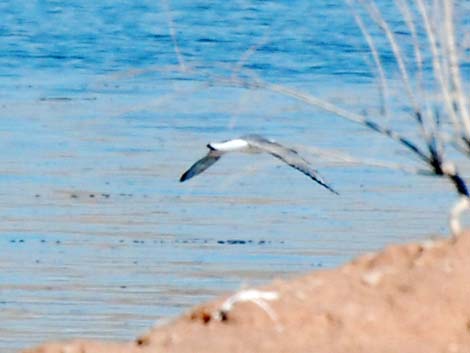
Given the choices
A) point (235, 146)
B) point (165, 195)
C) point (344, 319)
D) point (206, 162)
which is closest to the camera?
point (344, 319)

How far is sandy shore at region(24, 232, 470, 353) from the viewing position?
15.4 feet

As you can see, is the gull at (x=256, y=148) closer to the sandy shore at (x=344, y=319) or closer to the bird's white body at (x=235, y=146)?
the bird's white body at (x=235, y=146)

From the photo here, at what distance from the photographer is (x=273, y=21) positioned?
69.6 feet

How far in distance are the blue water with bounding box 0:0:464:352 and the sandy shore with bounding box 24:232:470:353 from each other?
1074 millimetres

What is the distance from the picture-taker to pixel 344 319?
15.9 ft

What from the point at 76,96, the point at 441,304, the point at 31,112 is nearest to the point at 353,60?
the point at 76,96

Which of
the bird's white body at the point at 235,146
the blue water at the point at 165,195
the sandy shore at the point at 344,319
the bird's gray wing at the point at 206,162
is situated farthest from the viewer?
the blue water at the point at 165,195

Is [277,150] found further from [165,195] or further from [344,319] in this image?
[165,195]

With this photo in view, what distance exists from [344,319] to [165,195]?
211 inches

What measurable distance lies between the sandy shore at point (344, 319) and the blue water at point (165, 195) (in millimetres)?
1074

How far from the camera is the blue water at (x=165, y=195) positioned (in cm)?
784

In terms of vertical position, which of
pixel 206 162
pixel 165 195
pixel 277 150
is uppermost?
pixel 277 150

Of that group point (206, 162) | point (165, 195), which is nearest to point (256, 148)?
point (206, 162)

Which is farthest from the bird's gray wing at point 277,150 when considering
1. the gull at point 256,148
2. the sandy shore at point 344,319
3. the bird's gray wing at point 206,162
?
the sandy shore at point 344,319
